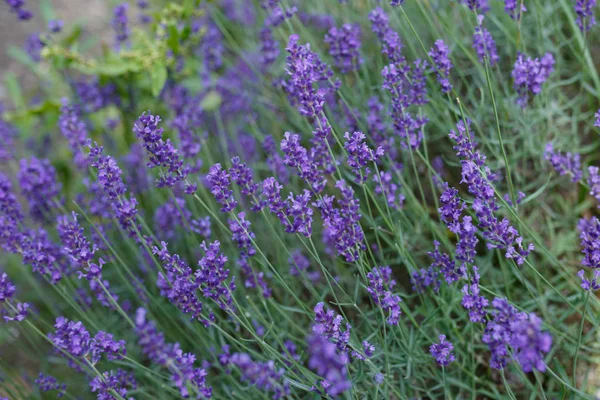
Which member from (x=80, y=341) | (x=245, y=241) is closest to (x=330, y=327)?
(x=245, y=241)

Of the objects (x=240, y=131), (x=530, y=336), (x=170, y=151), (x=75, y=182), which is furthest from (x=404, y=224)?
(x=75, y=182)

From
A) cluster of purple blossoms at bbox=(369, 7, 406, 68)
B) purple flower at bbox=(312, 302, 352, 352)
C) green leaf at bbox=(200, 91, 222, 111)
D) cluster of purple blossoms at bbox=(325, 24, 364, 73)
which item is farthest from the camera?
green leaf at bbox=(200, 91, 222, 111)

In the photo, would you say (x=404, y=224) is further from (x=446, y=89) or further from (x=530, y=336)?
(x=530, y=336)

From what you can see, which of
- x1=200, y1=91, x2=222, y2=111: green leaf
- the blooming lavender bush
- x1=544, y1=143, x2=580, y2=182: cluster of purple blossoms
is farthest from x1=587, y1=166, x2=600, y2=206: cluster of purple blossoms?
x1=200, y1=91, x2=222, y2=111: green leaf

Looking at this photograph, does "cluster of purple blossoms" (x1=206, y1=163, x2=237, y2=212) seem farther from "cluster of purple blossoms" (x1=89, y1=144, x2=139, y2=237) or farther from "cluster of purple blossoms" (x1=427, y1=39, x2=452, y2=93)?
"cluster of purple blossoms" (x1=427, y1=39, x2=452, y2=93)

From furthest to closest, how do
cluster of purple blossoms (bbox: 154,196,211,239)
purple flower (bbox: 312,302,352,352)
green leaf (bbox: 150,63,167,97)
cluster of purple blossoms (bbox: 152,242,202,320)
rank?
1. green leaf (bbox: 150,63,167,97)
2. cluster of purple blossoms (bbox: 154,196,211,239)
3. cluster of purple blossoms (bbox: 152,242,202,320)
4. purple flower (bbox: 312,302,352,352)

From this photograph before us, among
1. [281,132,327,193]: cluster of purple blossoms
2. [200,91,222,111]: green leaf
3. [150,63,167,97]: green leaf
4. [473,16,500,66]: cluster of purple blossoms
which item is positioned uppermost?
[200,91,222,111]: green leaf

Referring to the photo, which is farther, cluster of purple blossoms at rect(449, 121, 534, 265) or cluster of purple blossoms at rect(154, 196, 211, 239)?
cluster of purple blossoms at rect(154, 196, 211, 239)

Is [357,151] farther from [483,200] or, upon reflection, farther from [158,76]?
[158,76]

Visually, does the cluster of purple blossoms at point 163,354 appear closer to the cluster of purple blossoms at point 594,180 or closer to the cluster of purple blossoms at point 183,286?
the cluster of purple blossoms at point 183,286
